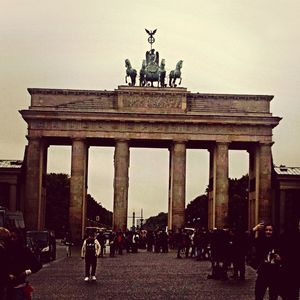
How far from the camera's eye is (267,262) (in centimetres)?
2162

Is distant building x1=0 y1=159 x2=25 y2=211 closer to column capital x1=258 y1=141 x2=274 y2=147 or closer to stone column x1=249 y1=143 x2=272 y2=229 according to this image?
stone column x1=249 y1=143 x2=272 y2=229

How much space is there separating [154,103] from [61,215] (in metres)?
49.6

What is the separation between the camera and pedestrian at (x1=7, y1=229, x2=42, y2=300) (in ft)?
58.0

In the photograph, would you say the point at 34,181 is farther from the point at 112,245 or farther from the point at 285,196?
the point at 112,245

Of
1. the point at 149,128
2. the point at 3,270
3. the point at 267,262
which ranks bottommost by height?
the point at 3,270

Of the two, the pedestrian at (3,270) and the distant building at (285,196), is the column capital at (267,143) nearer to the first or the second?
A: the distant building at (285,196)

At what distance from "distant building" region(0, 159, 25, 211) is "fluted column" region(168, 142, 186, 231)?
15900 millimetres

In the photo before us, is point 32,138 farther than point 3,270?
Yes

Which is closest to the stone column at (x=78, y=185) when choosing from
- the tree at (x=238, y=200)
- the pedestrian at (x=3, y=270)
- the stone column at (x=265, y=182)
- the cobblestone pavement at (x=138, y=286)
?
the stone column at (x=265, y=182)

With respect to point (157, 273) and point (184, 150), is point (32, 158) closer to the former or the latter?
point (184, 150)

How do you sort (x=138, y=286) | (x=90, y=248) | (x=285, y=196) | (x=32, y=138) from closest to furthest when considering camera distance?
(x=138, y=286), (x=90, y=248), (x=32, y=138), (x=285, y=196)

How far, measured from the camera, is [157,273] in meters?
42.5

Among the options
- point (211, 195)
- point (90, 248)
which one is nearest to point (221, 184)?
point (211, 195)

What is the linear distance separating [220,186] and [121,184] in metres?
10.1
